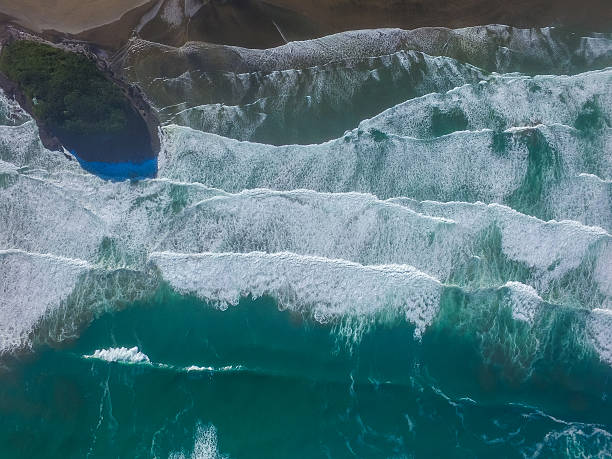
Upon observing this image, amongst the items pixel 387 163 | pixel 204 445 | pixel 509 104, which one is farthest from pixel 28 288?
pixel 509 104

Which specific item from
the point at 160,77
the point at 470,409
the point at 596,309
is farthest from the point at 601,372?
the point at 160,77

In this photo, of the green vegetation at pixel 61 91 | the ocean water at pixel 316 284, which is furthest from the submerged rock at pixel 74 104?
the ocean water at pixel 316 284

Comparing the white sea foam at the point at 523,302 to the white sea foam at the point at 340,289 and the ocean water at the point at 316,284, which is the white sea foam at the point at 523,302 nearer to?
the ocean water at the point at 316,284

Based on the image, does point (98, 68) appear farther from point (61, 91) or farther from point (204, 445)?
point (204, 445)

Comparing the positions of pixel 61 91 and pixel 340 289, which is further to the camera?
pixel 61 91

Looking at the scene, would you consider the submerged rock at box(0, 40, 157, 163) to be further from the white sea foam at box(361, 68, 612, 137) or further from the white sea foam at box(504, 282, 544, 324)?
the white sea foam at box(504, 282, 544, 324)

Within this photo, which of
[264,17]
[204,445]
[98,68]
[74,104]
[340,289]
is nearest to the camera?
[204,445]
